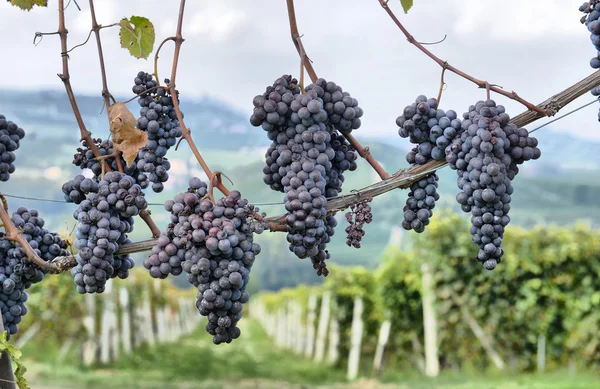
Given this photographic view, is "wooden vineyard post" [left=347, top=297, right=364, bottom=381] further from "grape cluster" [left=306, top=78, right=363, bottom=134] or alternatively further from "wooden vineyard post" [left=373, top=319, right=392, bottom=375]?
"grape cluster" [left=306, top=78, right=363, bottom=134]

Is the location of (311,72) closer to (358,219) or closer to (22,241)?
(358,219)

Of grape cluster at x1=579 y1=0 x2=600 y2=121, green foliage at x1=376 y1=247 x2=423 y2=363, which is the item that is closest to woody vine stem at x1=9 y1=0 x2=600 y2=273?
grape cluster at x1=579 y1=0 x2=600 y2=121

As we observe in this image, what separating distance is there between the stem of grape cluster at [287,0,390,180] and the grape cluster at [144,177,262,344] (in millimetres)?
367

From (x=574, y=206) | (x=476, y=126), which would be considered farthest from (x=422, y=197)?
(x=574, y=206)

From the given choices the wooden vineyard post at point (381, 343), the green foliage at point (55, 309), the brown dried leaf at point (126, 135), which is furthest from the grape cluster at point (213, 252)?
the green foliage at point (55, 309)

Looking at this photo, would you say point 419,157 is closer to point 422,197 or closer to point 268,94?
point 422,197

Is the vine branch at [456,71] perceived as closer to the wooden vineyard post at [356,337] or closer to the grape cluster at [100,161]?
the grape cluster at [100,161]

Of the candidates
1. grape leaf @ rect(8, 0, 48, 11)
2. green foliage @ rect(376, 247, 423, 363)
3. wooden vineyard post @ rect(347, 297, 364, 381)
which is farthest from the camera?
wooden vineyard post @ rect(347, 297, 364, 381)

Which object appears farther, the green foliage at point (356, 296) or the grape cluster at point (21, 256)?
the green foliage at point (356, 296)

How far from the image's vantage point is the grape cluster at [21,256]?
1.84 m

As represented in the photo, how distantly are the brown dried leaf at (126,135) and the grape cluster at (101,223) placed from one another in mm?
63

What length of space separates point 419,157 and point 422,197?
0.34 feet

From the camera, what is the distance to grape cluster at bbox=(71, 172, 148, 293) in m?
1.59

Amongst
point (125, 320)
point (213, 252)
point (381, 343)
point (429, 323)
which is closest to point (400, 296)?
point (429, 323)
